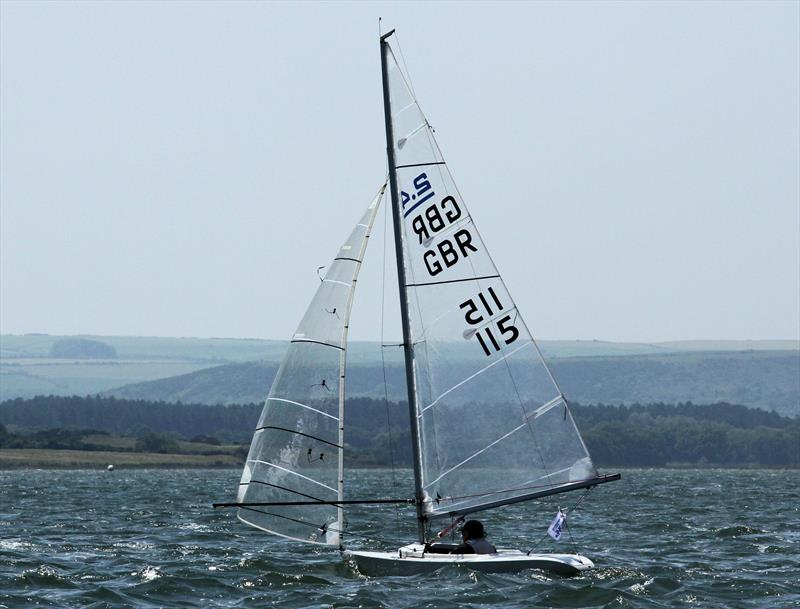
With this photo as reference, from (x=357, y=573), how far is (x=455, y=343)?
587cm

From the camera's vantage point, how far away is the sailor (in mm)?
30281

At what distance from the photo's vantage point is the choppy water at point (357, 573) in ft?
93.8

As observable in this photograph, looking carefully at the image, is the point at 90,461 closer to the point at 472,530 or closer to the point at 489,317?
the point at 472,530

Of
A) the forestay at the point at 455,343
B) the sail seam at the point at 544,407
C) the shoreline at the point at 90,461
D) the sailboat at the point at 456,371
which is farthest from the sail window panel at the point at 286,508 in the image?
the shoreline at the point at 90,461

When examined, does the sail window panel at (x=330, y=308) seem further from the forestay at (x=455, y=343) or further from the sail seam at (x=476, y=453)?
the sail seam at (x=476, y=453)

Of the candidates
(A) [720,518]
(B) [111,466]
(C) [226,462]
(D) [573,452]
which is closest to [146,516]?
(A) [720,518]

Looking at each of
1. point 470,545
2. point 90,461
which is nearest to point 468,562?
point 470,545

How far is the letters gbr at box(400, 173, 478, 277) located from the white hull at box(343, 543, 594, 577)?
617 cm

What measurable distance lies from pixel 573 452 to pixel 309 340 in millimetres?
6551

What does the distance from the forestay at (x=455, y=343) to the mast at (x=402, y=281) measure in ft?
0.37

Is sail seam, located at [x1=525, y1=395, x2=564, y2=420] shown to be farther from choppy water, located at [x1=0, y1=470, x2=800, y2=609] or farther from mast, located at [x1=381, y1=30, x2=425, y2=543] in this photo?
choppy water, located at [x1=0, y1=470, x2=800, y2=609]

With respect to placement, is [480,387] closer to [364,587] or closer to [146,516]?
[364,587]

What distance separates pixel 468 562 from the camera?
29.9m

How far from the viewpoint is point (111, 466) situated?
558 feet
